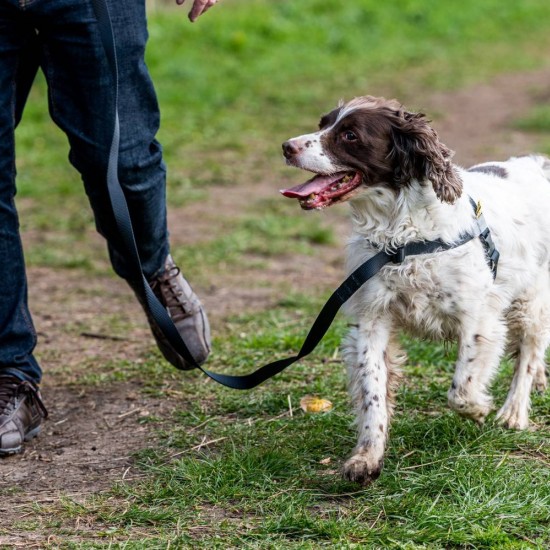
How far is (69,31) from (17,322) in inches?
44.3

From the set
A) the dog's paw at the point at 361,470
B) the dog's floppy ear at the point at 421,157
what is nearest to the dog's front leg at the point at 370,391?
the dog's paw at the point at 361,470

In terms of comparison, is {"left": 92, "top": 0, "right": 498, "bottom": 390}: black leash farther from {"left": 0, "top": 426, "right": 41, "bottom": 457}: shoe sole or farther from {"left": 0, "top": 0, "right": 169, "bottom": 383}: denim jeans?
{"left": 0, "top": 426, "right": 41, "bottom": 457}: shoe sole

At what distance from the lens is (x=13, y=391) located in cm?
401

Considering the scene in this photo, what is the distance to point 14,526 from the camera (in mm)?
3170

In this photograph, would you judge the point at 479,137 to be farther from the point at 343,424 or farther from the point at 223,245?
the point at 343,424

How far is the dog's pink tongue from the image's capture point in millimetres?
3527

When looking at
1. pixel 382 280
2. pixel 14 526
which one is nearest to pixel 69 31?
pixel 382 280

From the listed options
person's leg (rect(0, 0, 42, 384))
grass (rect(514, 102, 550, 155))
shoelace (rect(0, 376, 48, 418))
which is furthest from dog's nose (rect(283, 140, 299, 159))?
grass (rect(514, 102, 550, 155))

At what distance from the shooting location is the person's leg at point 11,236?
12.0 feet

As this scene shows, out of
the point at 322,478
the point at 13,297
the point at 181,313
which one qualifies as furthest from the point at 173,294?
the point at 322,478

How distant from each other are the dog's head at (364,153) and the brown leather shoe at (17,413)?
1352mm

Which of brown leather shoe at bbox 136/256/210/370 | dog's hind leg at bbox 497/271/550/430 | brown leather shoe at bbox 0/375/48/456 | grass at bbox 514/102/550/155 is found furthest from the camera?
grass at bbox 514/102/550/155

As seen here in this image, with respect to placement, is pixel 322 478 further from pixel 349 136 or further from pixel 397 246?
pixel 349 136

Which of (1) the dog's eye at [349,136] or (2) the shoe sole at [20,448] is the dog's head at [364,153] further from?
(2) the shoe sole at [20,448]
